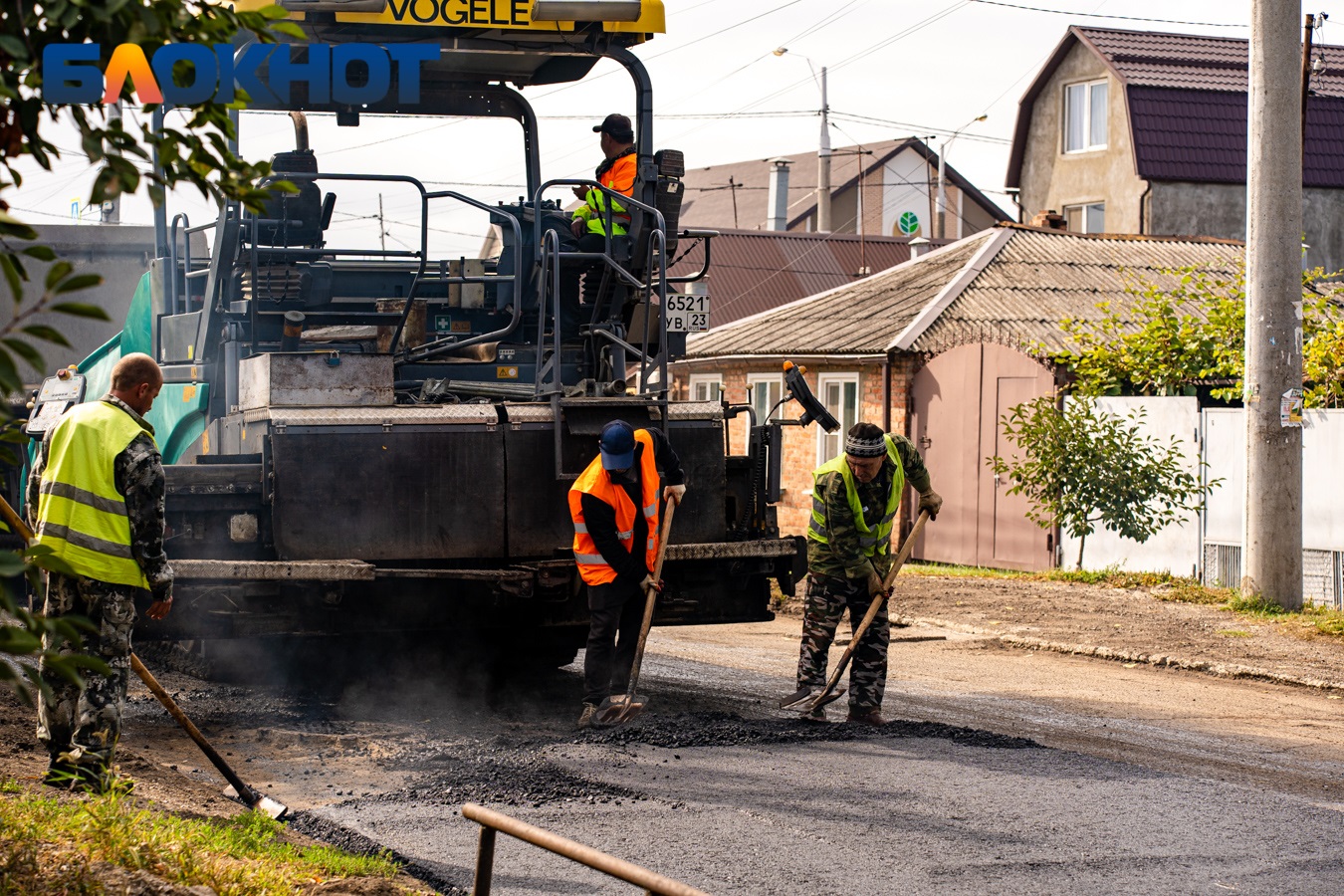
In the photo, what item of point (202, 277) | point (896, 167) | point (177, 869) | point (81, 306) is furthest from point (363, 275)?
point (896, 167)

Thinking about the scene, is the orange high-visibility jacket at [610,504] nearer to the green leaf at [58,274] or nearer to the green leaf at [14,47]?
the green leaf at [14,47]

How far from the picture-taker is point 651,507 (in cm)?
816

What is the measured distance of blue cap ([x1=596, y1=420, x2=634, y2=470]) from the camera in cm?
786

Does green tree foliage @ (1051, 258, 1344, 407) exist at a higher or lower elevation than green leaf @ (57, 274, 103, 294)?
higher

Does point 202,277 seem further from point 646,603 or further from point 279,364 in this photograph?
point 646,603

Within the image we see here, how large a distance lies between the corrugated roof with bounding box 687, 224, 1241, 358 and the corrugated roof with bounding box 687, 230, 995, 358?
0.09 feet

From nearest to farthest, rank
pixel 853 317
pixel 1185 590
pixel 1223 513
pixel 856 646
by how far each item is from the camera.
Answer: pixel 856 646 < pixel 1185 590 < pixel 1223 513 < pixel 853 317

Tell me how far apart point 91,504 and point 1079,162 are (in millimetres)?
30773

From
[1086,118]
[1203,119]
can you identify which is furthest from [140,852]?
[1086,118]

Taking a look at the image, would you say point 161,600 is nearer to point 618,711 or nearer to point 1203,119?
point 618,711

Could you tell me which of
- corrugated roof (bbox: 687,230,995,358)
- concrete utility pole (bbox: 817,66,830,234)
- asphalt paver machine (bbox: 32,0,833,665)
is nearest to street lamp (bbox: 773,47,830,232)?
concrete utility pole (bbox: 817,66,830,234)

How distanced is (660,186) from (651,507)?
212 centimetres

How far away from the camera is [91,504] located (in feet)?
20.0

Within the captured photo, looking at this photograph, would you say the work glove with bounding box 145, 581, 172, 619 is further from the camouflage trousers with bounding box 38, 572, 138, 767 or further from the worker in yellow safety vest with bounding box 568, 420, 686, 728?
the worker in yellow safety vest with bounding box 568, 420, 686, 728
